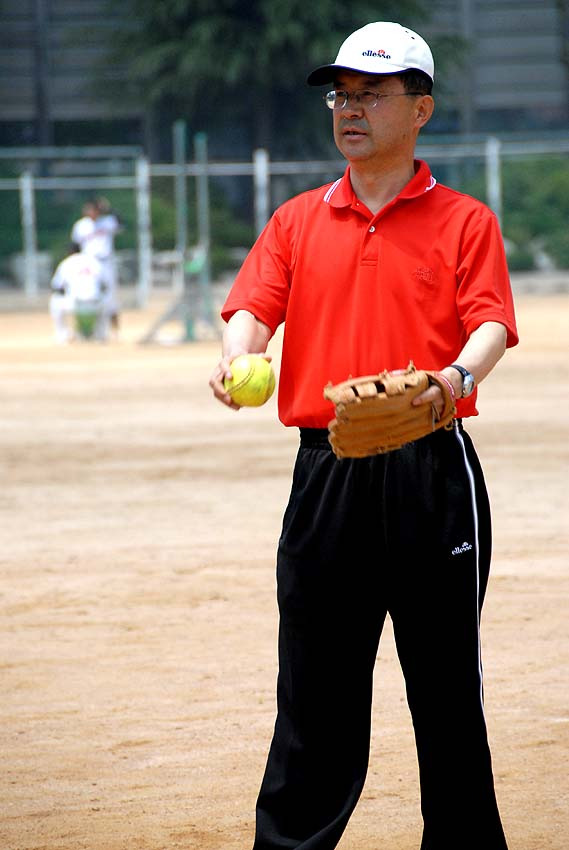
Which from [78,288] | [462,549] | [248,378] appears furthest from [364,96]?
[78,288]

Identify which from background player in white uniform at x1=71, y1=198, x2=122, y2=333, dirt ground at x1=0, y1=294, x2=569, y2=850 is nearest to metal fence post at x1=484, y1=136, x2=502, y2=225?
background player in white uniform at x1=71, y1=198, x2=122, y2=333

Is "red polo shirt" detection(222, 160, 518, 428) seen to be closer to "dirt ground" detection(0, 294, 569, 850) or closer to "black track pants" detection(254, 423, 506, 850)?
"black track pants" detection(254, 423, 506, 850)

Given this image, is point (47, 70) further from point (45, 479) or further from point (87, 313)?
point (45, 479)

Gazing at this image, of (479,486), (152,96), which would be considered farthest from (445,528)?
(152,96)

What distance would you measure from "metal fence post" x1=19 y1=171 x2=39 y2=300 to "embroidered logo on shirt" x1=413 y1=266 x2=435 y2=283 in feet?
89.4

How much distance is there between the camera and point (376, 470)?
3.92 meters

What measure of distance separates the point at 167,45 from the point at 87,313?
16.7m

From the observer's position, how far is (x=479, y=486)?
3.98 meters

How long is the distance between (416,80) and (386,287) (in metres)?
0.51

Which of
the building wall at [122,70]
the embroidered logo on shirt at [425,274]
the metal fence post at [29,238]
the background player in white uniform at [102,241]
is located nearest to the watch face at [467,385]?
the embroidered logo on shirt at [425,274]

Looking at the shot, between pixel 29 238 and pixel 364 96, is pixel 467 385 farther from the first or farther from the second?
pixel 29 238

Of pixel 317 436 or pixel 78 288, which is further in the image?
pixel 78 288

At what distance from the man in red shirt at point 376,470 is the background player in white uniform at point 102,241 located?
62.0 ft

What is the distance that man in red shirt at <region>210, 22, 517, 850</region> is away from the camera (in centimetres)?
391
